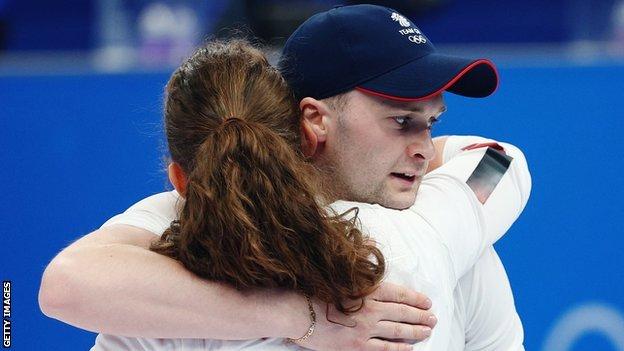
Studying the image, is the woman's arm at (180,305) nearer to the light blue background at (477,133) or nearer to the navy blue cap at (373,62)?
the navy blue cap at (373,62)

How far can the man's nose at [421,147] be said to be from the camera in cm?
137

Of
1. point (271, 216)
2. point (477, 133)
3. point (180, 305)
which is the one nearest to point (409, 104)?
point (271, 216)

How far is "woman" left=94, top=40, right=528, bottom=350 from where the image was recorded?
1140 mm

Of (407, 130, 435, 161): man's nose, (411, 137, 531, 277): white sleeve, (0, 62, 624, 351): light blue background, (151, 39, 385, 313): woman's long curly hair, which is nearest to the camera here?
(151, 39, 385, 313): woman's long curly hair

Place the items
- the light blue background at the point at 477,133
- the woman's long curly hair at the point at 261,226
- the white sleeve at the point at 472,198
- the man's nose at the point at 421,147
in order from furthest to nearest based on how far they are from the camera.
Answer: the light blue background at the point at 477,133 → the man's nose at the point at 421,147 → the white sleeve at the point at 472,198 → the woman's long curly hair at the point at 261,226

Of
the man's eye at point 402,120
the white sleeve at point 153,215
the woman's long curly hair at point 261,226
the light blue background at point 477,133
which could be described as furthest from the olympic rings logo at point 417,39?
the light blue background at point 477,133

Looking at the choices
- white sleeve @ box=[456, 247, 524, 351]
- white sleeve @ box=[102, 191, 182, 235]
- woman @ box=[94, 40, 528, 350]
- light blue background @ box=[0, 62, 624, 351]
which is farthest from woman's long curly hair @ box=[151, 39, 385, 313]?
light blue background @ box=[0, 62, 624, 351]

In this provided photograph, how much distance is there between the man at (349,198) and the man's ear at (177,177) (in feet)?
0.15

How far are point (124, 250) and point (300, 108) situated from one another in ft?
1.10

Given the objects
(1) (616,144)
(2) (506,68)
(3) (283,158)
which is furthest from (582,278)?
(3) (283,158)

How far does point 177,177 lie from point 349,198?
0.81 feet

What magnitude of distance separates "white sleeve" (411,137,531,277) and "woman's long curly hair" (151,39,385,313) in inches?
4.7

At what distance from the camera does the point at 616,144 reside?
8.52ft

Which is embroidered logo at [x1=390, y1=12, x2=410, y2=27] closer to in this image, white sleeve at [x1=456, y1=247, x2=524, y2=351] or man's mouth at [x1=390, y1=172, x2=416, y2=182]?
man's mouth at [x1=390, y1=172, x2=416, y2=182]
